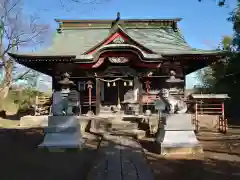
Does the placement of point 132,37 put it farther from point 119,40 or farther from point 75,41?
point 75,41

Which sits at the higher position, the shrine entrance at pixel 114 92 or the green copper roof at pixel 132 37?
the green copper roof at pixel 132 37

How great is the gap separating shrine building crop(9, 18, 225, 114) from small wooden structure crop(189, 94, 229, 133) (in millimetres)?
1036

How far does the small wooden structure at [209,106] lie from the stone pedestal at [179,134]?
5.27m

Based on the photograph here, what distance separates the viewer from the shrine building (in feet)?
44.9

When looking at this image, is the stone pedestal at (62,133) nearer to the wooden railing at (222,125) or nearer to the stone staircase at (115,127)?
the stone staircase at (115,127)

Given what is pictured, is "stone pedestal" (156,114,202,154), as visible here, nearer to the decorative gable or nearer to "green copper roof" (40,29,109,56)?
the decorative gable

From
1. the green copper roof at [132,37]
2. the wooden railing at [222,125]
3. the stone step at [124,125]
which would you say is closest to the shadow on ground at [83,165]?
the stone step at [124,125]

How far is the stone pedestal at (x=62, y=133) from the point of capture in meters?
8.09

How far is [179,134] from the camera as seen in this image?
791cm

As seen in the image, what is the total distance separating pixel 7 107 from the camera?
25703mm

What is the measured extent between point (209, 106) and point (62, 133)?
35.4 ft

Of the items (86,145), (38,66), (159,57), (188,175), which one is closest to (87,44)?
(38,66)

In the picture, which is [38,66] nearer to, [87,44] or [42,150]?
[87,44]

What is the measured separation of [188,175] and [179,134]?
2.49m
